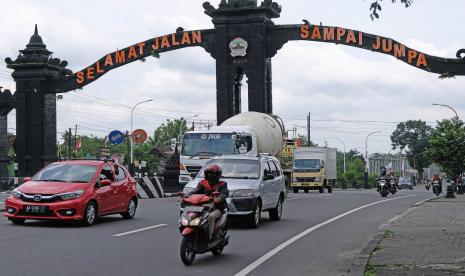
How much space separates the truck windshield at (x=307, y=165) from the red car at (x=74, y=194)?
30.6m

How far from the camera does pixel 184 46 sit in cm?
4288

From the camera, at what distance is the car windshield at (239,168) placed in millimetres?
18031

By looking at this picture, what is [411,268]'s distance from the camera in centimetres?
1048

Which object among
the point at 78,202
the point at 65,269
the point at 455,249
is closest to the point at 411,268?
the point at 455,249

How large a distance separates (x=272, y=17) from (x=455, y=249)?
32.2 metres

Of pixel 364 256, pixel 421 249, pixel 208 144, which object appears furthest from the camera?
pixel 208 144

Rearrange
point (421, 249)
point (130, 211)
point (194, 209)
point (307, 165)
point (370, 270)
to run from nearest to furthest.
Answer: point (370, 270)
point (194, 209)
point (421, 249)
point (130, 211)
point (307, 165)

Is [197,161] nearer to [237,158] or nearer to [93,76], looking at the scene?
[237,158]

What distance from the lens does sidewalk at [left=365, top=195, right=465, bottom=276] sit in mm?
10398

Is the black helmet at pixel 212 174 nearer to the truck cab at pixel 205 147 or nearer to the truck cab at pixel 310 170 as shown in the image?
the truck cab at pixel 205 147

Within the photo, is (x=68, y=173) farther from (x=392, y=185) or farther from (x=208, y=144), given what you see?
(x=392, y=185)

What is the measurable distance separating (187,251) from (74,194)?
251 inches

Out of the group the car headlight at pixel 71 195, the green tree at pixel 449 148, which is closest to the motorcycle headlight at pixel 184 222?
the car headlight at pixel 71 195

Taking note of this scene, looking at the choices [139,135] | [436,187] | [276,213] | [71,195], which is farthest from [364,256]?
[436,187]
